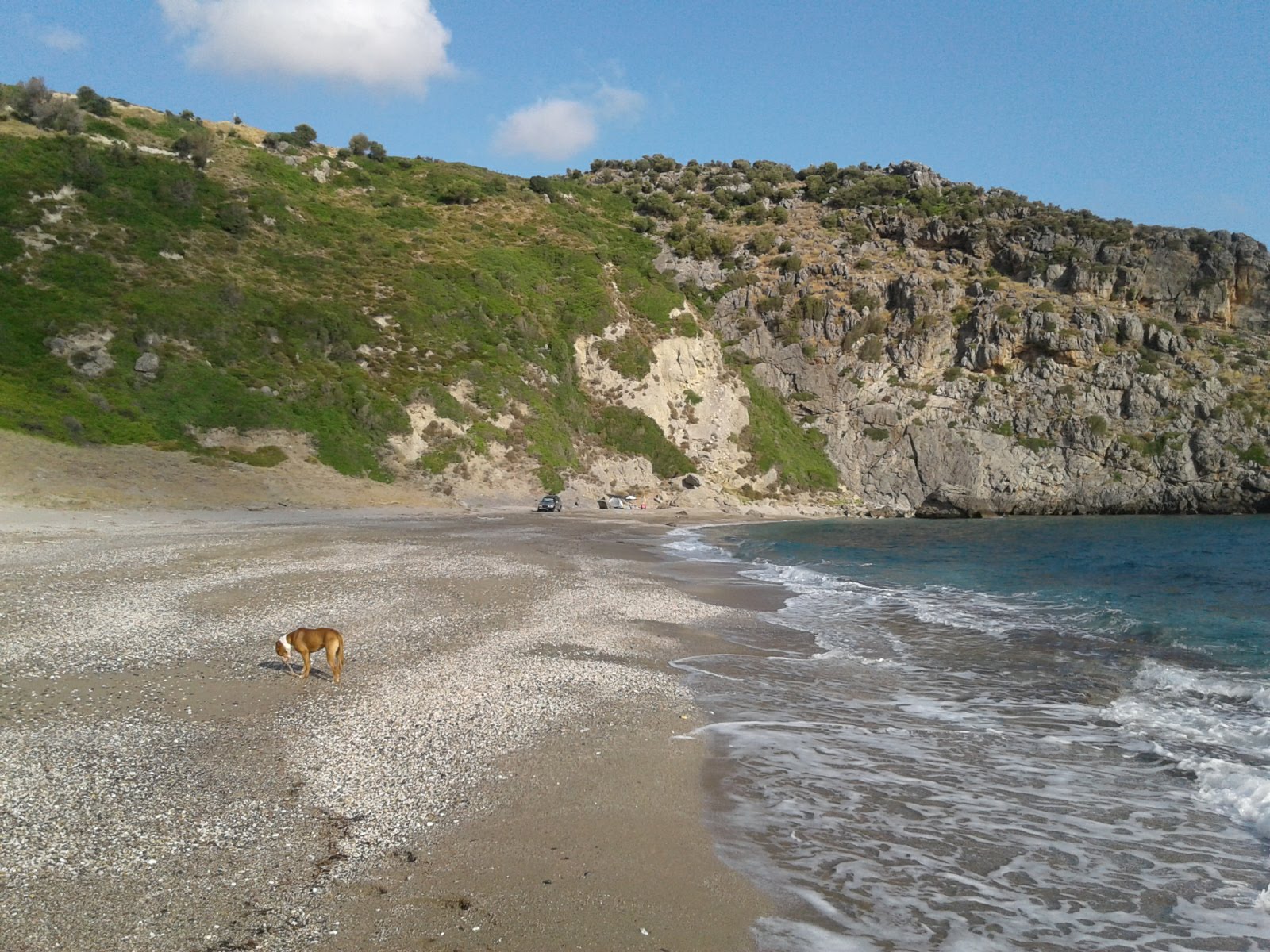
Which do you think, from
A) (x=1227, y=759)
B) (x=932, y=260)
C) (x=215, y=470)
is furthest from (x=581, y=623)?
(x=932, y=260)

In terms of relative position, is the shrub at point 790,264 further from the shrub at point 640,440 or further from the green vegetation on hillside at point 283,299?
the shrub at point 640,440

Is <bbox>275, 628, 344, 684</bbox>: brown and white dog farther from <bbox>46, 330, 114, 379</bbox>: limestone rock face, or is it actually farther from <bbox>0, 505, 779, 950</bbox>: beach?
<bbox>46, 330, 114, 379</bbox>: limestone rock face

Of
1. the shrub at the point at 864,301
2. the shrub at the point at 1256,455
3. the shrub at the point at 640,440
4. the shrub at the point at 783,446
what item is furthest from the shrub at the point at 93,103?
the shrub at the point at 1256,455

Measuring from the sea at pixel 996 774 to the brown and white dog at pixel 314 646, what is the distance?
5.21 meters

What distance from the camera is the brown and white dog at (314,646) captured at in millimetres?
10562

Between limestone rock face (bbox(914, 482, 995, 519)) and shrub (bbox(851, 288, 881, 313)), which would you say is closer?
limestone rock face (bbox(914, 482, 995, 519))

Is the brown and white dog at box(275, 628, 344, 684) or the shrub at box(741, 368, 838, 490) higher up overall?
the shrub at box(741, 368, 838, 490)

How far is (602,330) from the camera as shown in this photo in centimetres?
6259

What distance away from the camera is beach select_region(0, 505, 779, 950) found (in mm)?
5188

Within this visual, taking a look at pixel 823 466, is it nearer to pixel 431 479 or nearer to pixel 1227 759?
pixel 431 479

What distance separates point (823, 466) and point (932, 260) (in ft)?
94.0

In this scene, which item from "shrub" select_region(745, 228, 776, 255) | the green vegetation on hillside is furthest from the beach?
"shrub" select_region(745, 228, 776, 255)

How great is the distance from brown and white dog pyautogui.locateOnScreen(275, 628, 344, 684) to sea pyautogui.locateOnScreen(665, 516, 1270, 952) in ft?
17.1

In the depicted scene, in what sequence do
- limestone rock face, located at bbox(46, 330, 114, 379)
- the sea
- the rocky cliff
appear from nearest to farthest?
1. the sea
2. limestone rock face, located at bbox(46, 330, 114, 379)
3. the rocky cliff
